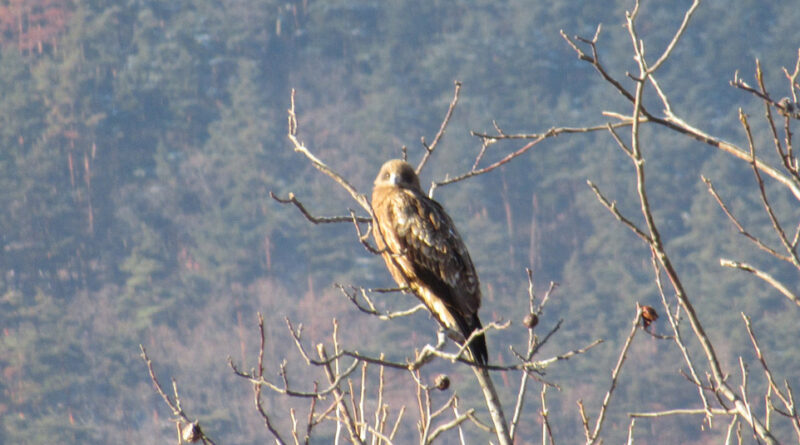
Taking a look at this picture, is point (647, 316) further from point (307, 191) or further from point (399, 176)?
point (307, 191)

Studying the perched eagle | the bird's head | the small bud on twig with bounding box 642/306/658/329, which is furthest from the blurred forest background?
the small bud on twig with bounding box 642/306/658/329

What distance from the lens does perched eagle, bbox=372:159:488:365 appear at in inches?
167

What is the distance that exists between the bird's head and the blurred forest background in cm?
1801

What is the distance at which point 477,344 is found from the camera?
3701mm

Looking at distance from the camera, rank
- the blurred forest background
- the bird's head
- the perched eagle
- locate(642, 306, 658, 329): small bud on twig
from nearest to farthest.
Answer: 1. locate(642, 306, 658, 329): small bud on twig
2. the perched eagle
3. the bird's head
4. the blurred forest background

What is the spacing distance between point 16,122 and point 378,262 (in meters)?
Result: 11.5

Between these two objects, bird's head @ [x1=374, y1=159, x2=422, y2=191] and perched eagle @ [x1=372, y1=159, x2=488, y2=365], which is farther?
bird's head @ [x1=374, y1=159, x2=422, y2=191]

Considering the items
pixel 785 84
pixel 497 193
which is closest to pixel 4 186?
pixel 497 193

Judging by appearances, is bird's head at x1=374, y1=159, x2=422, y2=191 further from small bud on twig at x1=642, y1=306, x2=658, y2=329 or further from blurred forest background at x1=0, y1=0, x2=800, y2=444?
blurred forest background at x1=0, y1=0, x2=800, y2=444

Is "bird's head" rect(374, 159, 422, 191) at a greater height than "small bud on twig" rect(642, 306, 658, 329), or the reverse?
"bird's head" rect(374, 159, 422, 191)

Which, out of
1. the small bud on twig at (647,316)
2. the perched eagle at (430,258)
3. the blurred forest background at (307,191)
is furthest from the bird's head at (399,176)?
the blurred forest background at (307,191)

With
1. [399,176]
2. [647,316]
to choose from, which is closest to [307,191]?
[399,176]

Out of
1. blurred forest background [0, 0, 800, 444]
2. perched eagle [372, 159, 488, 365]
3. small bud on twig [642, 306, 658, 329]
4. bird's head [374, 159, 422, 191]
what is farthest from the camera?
blurred forest background [0, 0, 800, 444]

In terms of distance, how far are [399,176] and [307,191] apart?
24.6 m
